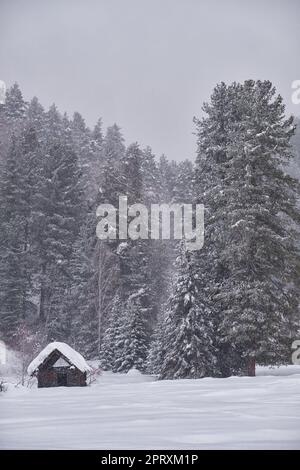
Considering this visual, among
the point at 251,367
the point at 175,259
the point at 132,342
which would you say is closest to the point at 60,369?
the point at 132,342

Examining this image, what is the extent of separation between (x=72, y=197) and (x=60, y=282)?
985 centimetres

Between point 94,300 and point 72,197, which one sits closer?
point 94,300

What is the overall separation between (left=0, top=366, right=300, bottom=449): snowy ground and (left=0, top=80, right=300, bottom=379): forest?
1061 cm

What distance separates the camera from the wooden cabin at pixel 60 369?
30609 millimetres

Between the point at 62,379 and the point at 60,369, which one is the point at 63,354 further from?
the point at 62,379

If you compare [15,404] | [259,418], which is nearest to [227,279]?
[15,404]

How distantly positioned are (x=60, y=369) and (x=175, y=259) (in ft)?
35.3

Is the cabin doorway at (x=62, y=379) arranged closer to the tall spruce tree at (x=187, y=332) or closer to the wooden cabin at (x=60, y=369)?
the wooden cabin at (x=60, y=369)

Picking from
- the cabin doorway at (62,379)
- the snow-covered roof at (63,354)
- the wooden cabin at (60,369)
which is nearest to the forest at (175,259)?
the snow-covered roof at (63,354)

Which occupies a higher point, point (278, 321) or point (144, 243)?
point (144, 243)

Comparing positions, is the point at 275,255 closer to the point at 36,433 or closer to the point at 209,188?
the point at 209,188

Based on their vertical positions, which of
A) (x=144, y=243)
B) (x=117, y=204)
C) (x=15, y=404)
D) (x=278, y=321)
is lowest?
(x=15, y=404)

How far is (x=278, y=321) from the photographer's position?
25.0 m

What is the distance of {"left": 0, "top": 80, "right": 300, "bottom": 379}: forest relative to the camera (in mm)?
25781
